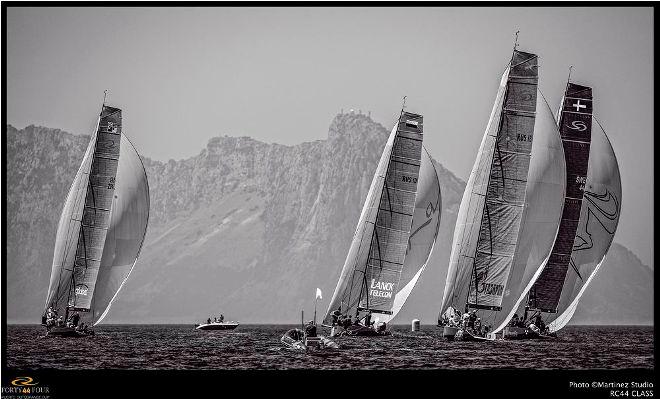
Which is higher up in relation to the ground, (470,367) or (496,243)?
(496,243)

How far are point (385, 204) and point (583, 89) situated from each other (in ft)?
41.5

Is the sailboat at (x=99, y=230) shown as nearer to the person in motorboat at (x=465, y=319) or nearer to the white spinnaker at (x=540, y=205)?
the person in motorboat at (x=465, y=319)

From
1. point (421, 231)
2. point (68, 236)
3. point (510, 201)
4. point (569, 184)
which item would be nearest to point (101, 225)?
point (68, 236)

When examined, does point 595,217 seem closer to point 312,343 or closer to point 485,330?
point 485,330

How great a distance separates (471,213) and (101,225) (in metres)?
20.9

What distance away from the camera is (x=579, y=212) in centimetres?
6009

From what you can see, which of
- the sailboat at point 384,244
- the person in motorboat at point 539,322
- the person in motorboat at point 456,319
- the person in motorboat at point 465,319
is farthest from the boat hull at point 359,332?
the person in motorboat at point 465,319

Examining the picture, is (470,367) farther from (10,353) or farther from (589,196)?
(10,353)

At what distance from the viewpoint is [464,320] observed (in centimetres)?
5691

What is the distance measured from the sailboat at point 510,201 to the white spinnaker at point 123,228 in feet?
61.6

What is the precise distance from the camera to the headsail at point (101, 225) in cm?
6381

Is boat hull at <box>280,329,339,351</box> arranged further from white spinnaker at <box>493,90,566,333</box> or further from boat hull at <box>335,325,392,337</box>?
white spinnaker at <box>493,90,566,333</box>
